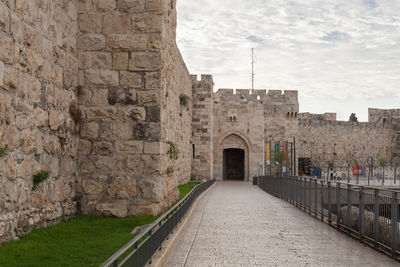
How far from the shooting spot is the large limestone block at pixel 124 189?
697 cm

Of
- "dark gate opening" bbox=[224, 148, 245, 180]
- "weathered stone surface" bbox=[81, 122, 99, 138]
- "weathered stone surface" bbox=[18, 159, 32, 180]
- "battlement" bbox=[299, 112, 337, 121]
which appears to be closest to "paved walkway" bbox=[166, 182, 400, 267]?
"weathered stone surface" bbox=[18, 159, 32, 180]

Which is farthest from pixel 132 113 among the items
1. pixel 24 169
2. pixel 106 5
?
pixel 24 169

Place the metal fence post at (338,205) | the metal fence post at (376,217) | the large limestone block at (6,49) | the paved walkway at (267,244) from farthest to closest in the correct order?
the metal fence post at (338,205) < the metal fence post at (376,217) < the paved walkway at (267,244) < the large limestone block at (6,49)

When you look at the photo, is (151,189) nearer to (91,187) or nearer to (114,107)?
(91,187)

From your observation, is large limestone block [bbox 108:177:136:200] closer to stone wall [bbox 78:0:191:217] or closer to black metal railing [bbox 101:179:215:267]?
stone wall [bbox 78:0:191:217]

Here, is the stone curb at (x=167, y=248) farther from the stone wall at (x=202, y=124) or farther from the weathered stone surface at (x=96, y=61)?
the stone wall at (x=202, y=124)

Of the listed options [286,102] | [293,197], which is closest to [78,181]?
[293,197]

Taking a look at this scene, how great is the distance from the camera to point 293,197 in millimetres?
12773

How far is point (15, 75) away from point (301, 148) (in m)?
37.1

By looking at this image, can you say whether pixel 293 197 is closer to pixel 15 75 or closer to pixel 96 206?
pixel 96 206

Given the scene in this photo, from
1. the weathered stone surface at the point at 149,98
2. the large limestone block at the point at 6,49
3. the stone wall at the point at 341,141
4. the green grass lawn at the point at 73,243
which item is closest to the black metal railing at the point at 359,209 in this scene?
the green grass lawn at the point at 73,243

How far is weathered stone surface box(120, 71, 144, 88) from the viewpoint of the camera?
23.1 feet

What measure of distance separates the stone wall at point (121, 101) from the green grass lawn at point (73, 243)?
0.52 m

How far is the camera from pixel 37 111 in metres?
5.68
